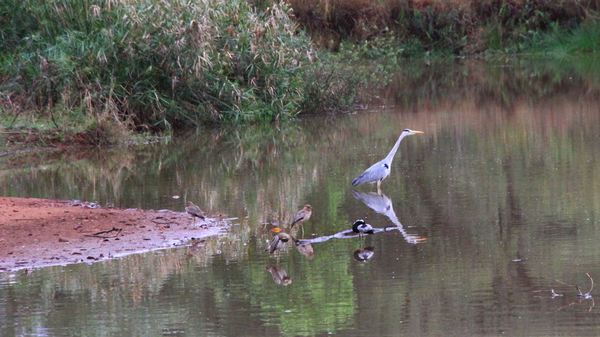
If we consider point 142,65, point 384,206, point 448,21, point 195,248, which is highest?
point 195,248

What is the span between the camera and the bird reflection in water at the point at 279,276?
26.1 feet

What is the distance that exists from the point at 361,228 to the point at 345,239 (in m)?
0.23

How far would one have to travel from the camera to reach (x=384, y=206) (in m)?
11.1

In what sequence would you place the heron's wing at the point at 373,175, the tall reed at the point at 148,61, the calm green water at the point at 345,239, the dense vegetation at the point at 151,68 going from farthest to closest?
the tall reed at the point at 148,61
the dense vegetation at the point at 151,68
the heron's wing at the point at 373,175
the calm green water at the point at 345,239

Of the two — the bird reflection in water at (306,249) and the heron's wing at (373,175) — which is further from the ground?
the bird reflection in water at (306,249)

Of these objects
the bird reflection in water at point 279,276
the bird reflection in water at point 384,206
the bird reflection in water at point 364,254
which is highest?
the bird reflection in water at point 279,276

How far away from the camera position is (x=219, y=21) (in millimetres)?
19500

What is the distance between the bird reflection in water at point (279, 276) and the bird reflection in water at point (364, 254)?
0.75m

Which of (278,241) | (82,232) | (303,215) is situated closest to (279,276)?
(278,241)

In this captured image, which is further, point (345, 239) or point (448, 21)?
point (448, 21)

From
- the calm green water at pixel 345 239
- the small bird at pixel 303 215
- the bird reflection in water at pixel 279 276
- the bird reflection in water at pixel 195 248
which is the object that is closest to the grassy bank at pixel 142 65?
the calm green water at pixel 345 239

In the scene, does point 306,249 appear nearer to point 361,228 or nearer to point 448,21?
point 361,228

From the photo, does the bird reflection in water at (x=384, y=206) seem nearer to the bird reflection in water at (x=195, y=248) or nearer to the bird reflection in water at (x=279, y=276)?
the bird reflection in water at (x=279, y=276)

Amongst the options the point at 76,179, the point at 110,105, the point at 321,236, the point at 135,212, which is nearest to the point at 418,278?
the point at 321,236
